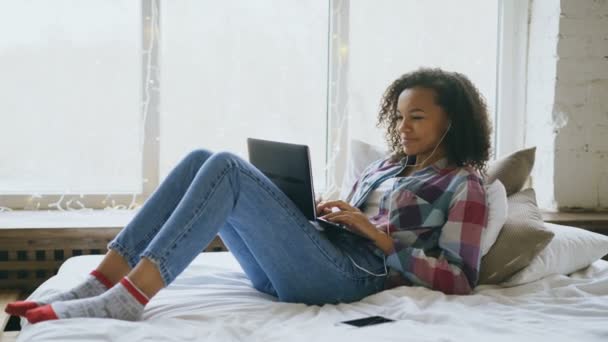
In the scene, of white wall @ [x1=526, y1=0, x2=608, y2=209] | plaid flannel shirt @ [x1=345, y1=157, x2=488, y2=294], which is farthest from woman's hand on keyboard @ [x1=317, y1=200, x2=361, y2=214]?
white wall @ [x1=526, y1=0, x2=608, y2=209]

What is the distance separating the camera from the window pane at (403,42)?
2818 millimetres

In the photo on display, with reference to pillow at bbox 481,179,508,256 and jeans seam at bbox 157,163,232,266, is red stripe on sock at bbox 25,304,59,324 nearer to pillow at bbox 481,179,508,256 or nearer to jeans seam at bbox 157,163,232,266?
jeans seam at bbox 157,163,232,266

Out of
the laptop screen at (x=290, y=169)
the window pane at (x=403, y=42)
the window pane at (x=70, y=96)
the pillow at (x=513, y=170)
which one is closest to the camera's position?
the laptop screen at (x=290, y=169)

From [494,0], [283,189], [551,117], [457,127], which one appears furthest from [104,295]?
[494,0]

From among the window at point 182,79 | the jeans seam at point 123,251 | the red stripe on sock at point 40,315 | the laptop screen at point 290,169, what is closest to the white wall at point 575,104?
the window at point 182,79

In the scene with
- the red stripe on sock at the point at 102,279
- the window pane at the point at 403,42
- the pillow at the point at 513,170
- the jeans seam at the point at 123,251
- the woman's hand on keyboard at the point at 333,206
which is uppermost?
the window pane at the point at 403,42

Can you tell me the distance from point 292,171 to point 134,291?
0.44m

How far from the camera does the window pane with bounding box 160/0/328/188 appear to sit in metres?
2.67

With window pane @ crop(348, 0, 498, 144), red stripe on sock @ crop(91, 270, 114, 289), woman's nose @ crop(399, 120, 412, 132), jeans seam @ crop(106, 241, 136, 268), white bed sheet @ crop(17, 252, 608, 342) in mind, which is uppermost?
window pane @ crop(348, 0, 498, 144)

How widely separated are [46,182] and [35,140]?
0.54ft

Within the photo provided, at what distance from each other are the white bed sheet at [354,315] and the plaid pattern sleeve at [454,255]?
39 millimetres

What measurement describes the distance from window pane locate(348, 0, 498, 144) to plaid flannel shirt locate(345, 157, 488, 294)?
1.08 m

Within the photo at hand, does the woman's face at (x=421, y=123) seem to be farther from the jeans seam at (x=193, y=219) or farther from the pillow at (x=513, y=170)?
the jeans seam at (x=193, y=219)

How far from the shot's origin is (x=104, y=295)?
135cm
